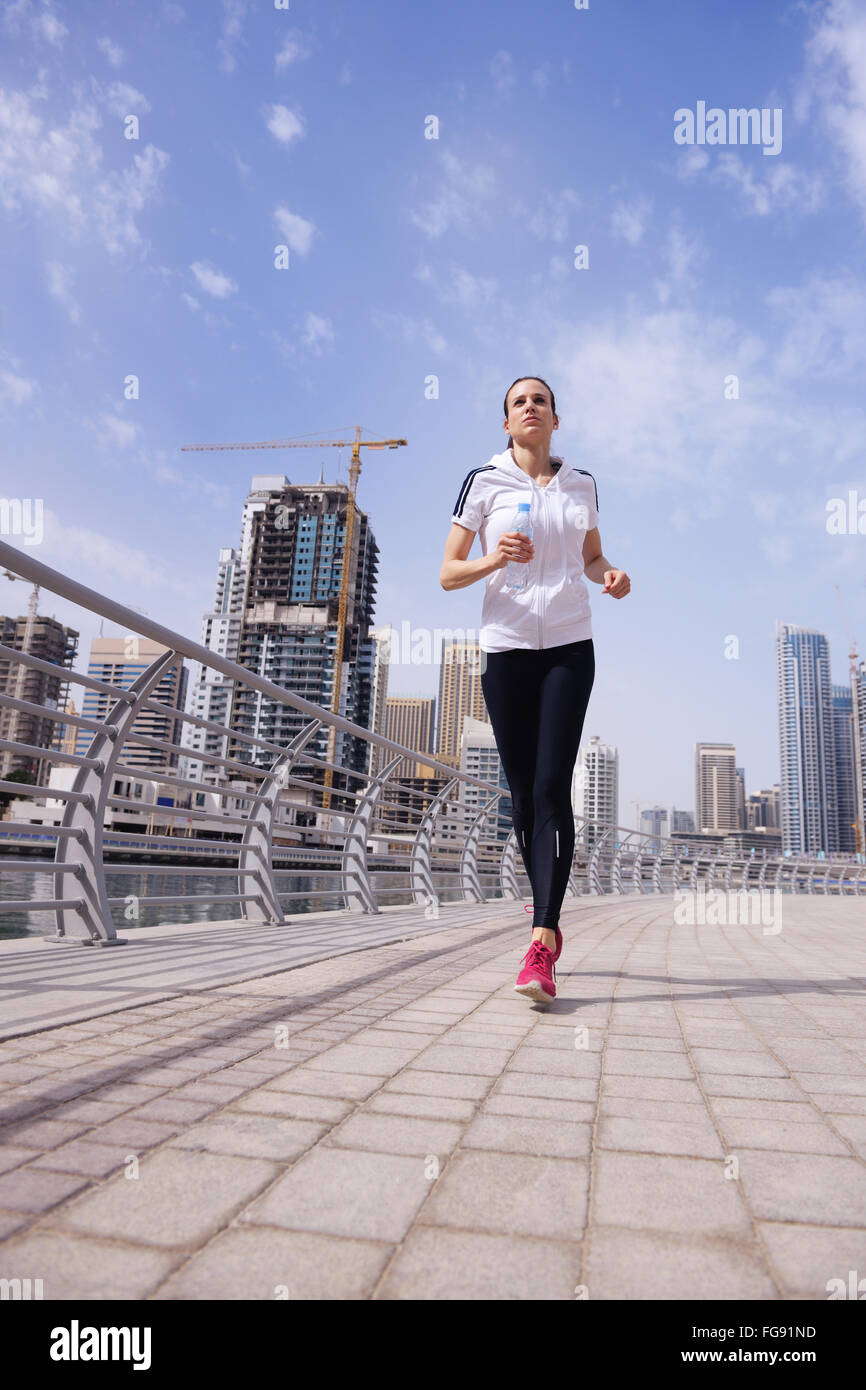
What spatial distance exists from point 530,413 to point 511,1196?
113 inches

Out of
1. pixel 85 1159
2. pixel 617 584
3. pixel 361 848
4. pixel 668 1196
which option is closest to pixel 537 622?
pixel 617 584

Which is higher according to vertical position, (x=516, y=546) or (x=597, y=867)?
(x=516, y=546)

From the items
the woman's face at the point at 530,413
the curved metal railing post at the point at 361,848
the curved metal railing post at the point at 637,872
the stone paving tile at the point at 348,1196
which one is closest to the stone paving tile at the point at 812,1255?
the stone paving tile at the point at 348,1196

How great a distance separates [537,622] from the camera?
3.29m

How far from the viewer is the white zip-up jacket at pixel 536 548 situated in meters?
3.29

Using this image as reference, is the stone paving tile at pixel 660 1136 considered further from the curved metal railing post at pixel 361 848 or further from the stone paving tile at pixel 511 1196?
the curved metal railing post at pixel 361 848

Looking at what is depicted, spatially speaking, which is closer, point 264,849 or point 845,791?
point 264,849

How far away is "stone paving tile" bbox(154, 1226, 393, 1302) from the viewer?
101 centimetres

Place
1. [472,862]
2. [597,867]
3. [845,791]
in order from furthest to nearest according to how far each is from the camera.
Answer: [845,791], [597,867], [472,862]

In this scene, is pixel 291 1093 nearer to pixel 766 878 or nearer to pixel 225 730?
pixel 225 730

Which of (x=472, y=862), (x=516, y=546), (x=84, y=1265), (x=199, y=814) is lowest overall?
(x=84, y=1265)

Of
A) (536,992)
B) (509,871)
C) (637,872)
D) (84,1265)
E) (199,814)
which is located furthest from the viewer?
(637,872)

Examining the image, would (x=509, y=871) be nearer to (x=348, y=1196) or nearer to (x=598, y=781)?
(x=348, y=1196)

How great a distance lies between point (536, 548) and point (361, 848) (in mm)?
4011
